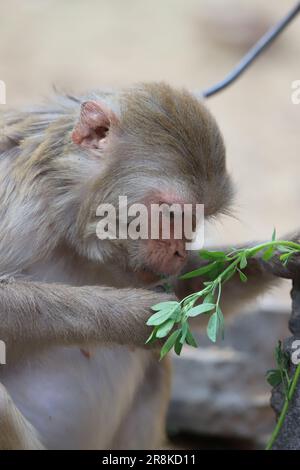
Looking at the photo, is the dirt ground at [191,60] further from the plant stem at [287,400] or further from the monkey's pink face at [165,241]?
the plant stem at [287,400]

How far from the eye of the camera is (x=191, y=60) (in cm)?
1584

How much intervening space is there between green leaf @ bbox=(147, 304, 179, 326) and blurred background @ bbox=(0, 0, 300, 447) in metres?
3.48

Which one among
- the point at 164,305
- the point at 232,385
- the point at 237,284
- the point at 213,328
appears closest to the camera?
the point at 213,328

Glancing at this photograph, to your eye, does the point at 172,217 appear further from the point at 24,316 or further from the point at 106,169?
the point at 24,316

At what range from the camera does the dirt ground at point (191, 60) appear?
12656 mm

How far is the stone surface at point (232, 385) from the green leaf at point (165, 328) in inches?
127

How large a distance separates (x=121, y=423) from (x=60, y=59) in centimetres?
1023

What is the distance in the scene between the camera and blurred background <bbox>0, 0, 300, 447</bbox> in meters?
11.9

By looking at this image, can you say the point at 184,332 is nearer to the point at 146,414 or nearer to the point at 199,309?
the point at 199,309

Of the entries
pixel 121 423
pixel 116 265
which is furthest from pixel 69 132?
pixel 121 423

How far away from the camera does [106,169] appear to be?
495cm

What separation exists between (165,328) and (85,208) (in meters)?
0.93

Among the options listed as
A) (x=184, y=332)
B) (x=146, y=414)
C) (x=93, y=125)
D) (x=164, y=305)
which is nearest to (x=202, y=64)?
(x=146, y=414)

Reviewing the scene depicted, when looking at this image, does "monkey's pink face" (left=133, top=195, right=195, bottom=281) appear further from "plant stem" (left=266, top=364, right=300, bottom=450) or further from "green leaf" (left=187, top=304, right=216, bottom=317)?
"plant stem" (left=266, top=364, right=300, bottom=450)
